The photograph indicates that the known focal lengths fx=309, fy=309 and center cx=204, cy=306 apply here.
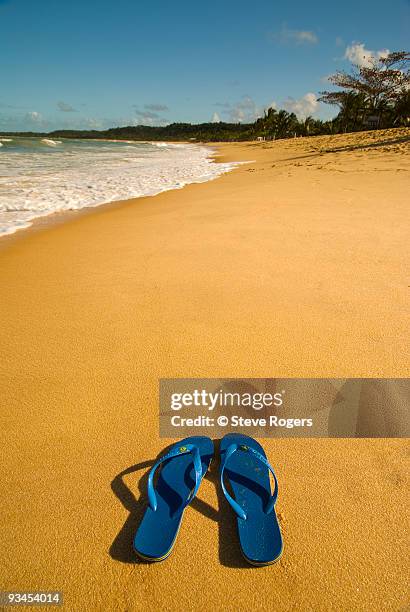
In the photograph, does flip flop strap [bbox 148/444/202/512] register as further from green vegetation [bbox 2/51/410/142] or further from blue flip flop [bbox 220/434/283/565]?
green vegetation [bbox 2/51/410/142]

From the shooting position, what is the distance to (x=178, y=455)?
1.43 meters

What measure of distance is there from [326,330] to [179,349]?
994 millimetres

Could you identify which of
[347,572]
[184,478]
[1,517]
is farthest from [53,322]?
[347,572]

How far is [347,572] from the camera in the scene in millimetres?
1034

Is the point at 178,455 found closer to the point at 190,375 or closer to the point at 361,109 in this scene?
the point at 190,375

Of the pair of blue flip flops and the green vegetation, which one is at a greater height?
the green vegetation

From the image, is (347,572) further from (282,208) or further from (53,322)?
(282,208)

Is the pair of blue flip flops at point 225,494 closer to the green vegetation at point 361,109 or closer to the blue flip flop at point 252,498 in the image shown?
the blue flip flop at point 252,498

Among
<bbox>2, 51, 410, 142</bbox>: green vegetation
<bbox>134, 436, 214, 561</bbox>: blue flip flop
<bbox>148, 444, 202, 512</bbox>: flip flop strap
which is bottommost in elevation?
<bbox>134, 436, 214, 561</bbox>: blue flip flop

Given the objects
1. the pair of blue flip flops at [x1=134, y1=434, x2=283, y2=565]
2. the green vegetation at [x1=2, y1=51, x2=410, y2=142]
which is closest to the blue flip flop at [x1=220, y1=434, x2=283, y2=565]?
the pair of blue flip flops at [x1=134, y1=434, x2=283, y2=565]

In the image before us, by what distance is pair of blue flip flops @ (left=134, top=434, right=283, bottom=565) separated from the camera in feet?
3.59

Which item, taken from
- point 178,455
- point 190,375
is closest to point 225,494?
point 178,455

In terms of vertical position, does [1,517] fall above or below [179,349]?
below

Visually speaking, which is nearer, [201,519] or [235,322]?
[201,519]
